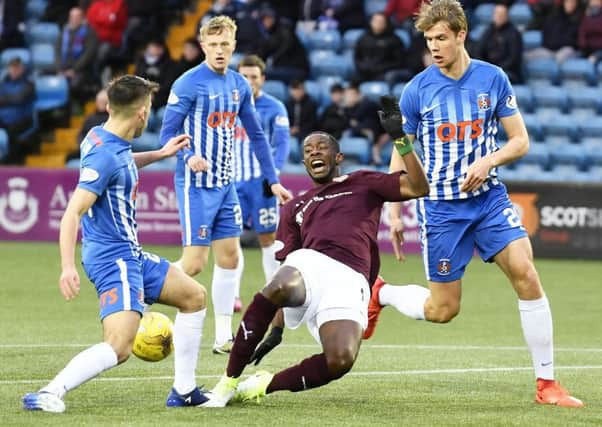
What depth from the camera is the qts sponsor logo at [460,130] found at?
909 centimetres

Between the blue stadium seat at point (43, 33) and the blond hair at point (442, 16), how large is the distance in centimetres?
1730

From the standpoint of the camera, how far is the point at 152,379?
31.4ft

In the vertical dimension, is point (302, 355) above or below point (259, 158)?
below

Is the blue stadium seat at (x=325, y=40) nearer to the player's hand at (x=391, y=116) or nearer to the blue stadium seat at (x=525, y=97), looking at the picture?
the blue stadium seat at (x=525, y=97)

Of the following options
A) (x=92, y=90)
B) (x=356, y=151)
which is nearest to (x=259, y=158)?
(x=356, y=151)

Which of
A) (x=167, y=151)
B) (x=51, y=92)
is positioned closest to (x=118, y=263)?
(x=167, y=151)

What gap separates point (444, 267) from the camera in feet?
30.6

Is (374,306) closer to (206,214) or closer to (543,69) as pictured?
(206,214)

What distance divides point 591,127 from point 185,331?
1461 cm

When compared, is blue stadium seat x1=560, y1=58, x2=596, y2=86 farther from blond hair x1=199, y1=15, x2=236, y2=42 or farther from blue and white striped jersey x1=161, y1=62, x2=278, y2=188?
blond hair x1=199, y1=15, x2=236, y2=42

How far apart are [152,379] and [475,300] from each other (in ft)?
21.1

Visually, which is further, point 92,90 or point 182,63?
point 92,90

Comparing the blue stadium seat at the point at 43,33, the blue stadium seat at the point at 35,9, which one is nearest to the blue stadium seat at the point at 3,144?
the blue stadium seat at the point at 43,33

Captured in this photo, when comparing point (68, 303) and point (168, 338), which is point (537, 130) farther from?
point (168, 338)
